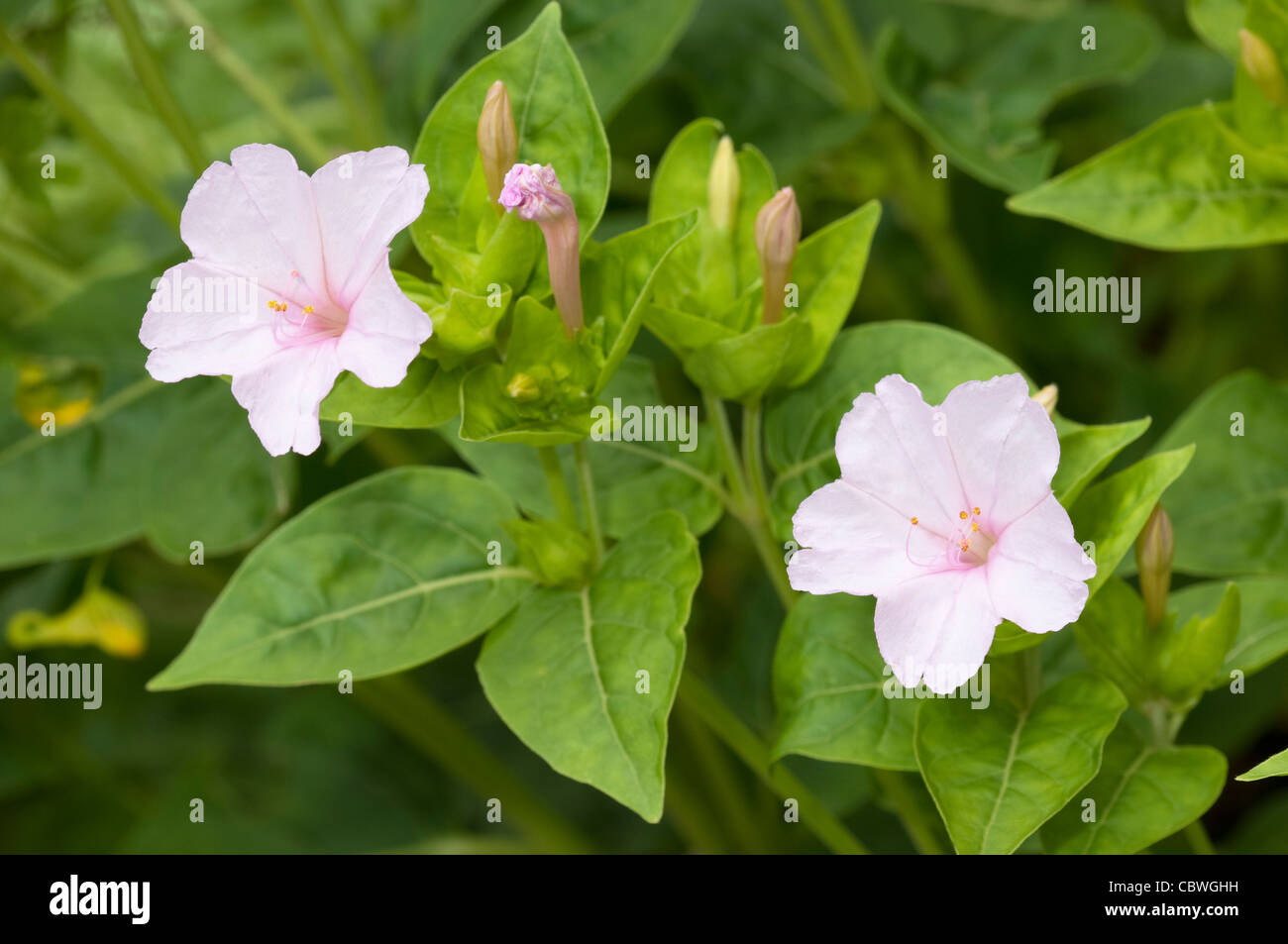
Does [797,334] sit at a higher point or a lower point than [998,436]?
higher

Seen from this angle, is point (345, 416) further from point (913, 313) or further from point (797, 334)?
point (913, 313)

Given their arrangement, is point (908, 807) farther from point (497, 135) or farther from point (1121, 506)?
point (497, 135)

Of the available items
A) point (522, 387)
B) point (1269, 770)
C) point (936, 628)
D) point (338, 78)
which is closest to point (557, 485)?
point (522, 387)

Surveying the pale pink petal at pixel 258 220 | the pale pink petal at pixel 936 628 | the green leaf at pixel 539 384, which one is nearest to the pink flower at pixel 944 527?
the pale pink petal at pixel 936 628

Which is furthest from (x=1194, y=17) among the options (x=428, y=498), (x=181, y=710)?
(x=181, y=710)

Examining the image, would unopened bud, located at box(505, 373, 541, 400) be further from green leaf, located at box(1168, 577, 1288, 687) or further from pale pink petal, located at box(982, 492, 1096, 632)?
green leaf, located at box(1168, 577, 1288, 687)

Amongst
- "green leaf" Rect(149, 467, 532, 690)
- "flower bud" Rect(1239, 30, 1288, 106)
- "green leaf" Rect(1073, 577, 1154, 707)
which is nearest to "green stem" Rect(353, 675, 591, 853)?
"green leaf" Rect(149, 467, 532, 690)
